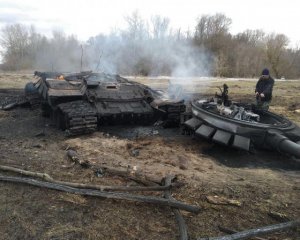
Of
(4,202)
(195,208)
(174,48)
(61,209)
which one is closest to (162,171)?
(195,208)

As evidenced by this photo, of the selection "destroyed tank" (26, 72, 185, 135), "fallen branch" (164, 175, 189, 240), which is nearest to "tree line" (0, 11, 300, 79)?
"destroyed tank" (26, 72, 185, 135)

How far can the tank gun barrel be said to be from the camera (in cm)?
744

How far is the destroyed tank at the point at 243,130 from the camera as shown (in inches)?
306

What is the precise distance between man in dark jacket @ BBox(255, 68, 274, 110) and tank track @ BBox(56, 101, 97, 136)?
14.5 feet

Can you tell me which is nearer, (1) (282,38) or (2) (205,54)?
(2) (205,54)

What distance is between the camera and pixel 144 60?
20000 mm

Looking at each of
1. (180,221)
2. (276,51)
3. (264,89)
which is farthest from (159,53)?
(276,51)

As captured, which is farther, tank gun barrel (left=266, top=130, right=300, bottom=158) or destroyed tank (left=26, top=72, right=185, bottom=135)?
destroyed tank (left=26, top=72, right=185, bottom=135)

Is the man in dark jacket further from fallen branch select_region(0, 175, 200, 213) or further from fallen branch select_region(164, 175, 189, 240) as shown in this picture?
fallen branch select_region(0, 175, 200, 213)

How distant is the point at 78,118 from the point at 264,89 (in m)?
5.06

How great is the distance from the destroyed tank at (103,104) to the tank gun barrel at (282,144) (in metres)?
3.37

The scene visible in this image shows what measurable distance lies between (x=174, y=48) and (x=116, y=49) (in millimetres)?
5170

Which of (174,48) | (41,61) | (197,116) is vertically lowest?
(41,61)

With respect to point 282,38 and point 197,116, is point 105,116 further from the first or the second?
point 282,38
